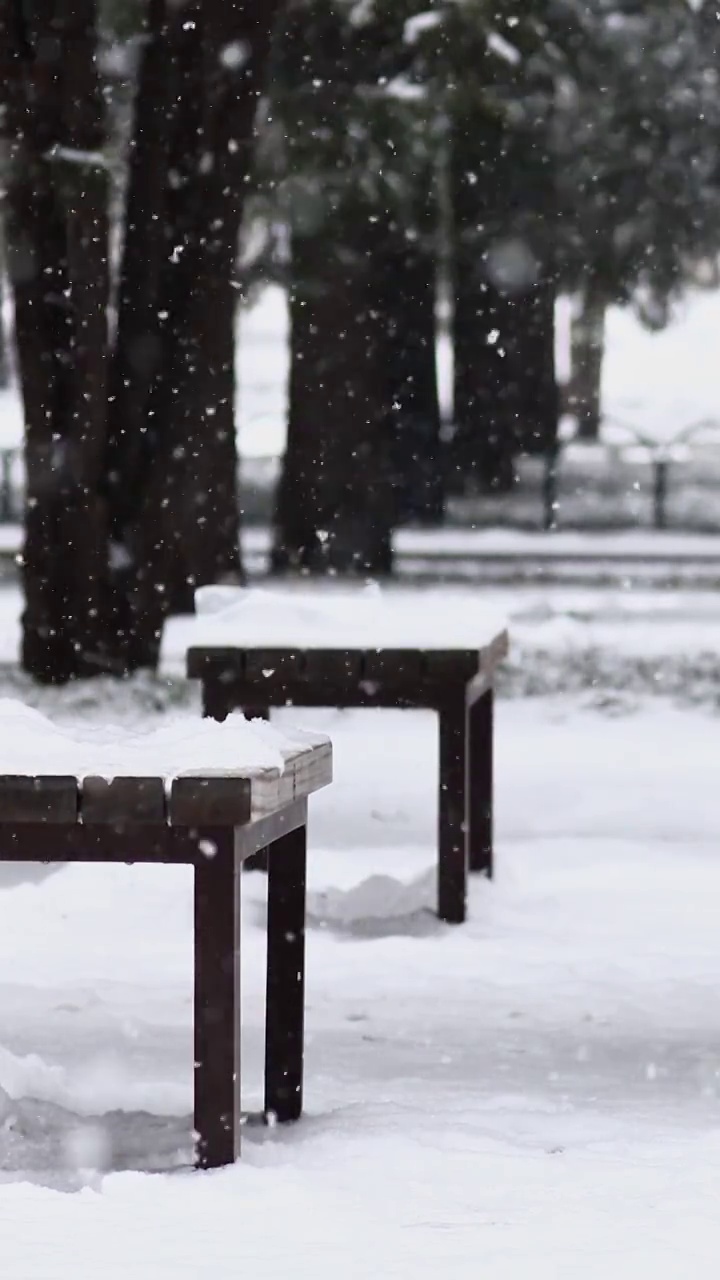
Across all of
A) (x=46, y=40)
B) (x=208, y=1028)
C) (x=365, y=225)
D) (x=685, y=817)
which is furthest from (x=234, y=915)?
(x=365, y=225)

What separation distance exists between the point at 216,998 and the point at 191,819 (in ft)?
1.11

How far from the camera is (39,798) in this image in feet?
14.7

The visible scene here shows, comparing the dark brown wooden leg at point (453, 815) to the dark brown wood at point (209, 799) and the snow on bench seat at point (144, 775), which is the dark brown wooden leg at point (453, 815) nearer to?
the snow on bench seat at point (144, 775)

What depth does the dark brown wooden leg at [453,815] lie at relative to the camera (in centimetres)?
754

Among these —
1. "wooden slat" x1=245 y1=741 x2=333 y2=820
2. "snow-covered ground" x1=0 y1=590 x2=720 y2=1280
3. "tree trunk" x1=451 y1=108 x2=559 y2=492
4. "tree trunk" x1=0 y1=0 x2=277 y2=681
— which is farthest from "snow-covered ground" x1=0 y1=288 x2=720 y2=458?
"wooden slat" x1=245 y1=741 x2=333 y2=820

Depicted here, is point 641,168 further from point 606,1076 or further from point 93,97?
point 606,1076

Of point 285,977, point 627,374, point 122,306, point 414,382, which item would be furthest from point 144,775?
point 627,374

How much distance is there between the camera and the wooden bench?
24.5 feet

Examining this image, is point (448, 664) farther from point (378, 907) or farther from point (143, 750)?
point (143, 750)

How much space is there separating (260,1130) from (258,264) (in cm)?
2142

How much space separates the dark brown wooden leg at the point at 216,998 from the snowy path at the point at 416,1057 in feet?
0.30

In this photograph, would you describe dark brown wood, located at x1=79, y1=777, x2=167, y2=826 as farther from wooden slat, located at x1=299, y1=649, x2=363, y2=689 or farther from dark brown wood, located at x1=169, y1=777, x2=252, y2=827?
wooden slat, located at x1=299, y1=649, x2=363, y2=689

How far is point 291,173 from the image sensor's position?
17.3 meters

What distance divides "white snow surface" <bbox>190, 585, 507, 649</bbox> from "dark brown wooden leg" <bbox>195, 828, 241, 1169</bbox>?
118 inches
